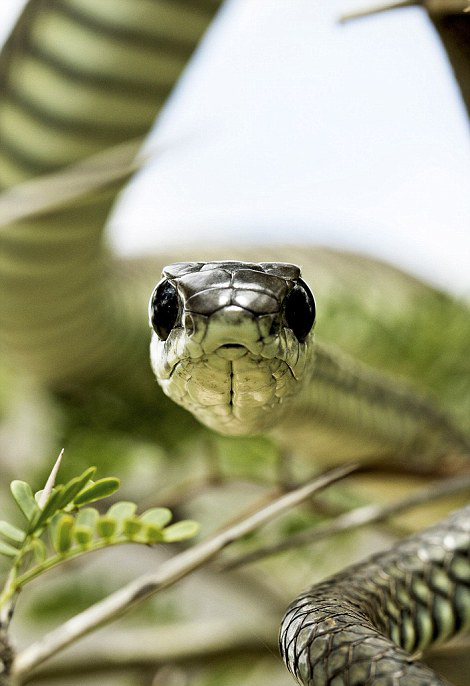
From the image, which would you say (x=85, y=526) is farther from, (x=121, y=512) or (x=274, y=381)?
(x=274, y=381)

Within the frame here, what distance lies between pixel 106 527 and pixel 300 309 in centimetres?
22

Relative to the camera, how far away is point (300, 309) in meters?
0.53

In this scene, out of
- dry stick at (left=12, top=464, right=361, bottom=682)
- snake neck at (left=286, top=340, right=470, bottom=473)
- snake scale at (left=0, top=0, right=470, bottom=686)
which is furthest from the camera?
snake neck at (left=286, top=340, right=470, bottom=473)

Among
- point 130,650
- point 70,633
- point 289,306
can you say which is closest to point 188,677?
point 130,650

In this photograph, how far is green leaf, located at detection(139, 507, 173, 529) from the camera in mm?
367

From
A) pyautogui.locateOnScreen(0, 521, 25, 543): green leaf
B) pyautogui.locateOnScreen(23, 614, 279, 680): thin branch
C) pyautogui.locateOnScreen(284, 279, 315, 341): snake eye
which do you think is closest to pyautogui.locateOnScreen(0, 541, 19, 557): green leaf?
pyautogui.locateOnScreen(0, 521, 25, 543): green leaf

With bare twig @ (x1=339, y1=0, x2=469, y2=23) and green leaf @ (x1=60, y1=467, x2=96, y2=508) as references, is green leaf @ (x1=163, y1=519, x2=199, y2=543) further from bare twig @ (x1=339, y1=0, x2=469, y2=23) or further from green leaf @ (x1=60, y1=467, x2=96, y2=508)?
bare twig @ (x1=339, y1=0, x2=469, y2=23)

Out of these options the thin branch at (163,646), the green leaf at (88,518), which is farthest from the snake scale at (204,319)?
the thin branch at (163,646)

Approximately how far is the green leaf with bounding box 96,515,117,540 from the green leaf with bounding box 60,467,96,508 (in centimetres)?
4

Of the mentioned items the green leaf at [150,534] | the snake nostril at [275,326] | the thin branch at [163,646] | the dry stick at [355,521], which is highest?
the snake nostril at [275,326]

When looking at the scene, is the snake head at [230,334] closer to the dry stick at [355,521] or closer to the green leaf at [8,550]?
the dry stick at [355,521]

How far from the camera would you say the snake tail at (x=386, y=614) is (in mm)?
343

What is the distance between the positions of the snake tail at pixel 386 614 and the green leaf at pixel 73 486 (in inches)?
5.0

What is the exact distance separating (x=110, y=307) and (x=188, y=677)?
2.00ft
